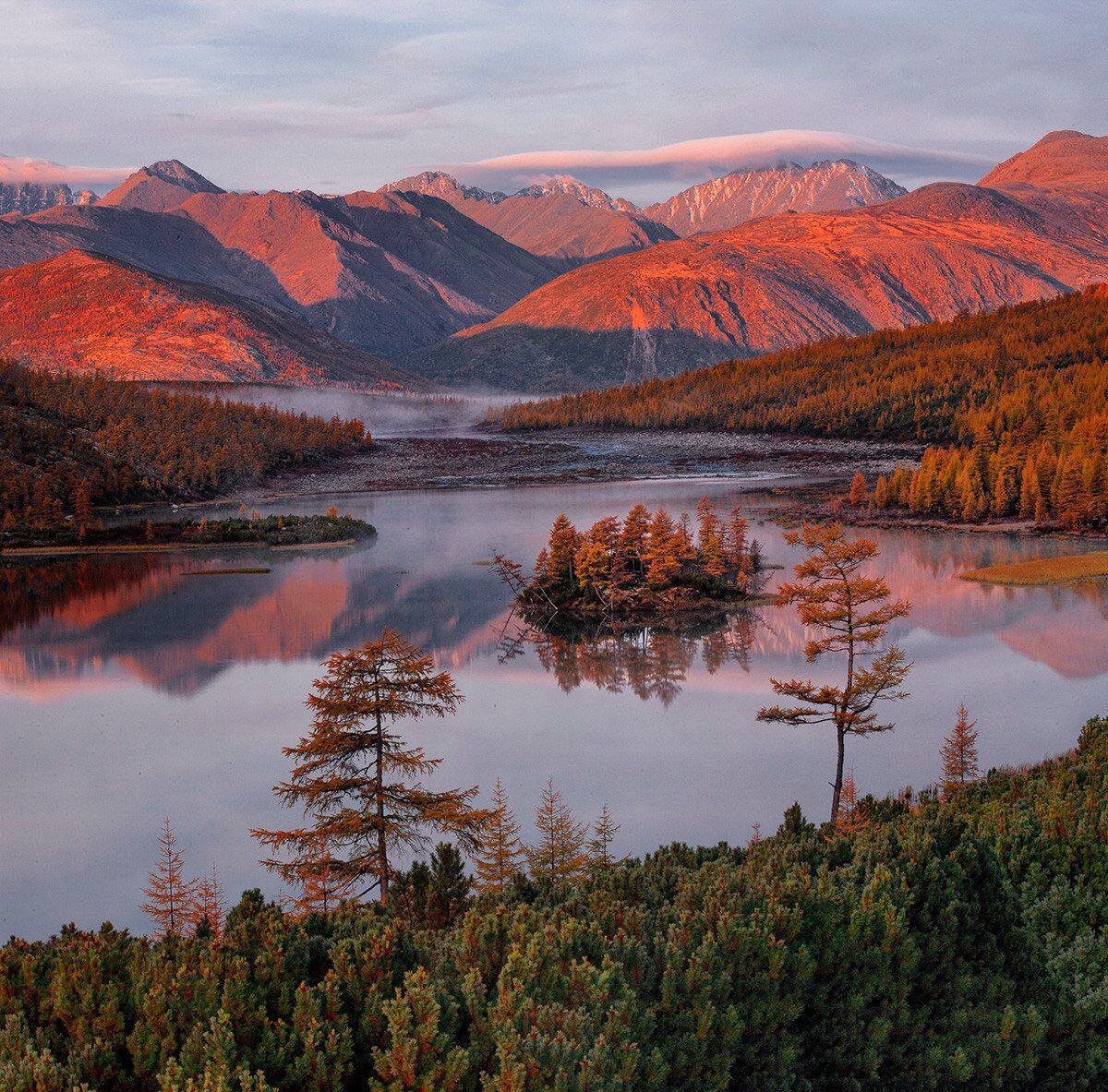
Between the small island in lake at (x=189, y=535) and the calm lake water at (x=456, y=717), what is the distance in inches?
443

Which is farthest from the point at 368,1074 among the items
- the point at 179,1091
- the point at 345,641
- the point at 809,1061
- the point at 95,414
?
the point at 95,414

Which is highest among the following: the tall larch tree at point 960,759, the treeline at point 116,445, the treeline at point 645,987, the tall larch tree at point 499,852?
the treeline at point 116,445

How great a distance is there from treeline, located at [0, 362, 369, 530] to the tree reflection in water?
41404 mm

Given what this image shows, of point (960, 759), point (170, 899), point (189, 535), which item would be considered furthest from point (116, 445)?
point (960, 759)

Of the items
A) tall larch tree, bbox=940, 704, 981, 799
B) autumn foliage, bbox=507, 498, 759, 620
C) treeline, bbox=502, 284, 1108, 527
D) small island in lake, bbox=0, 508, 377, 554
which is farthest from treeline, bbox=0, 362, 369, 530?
tall larch tree, bbox=940, 704, 981, 799

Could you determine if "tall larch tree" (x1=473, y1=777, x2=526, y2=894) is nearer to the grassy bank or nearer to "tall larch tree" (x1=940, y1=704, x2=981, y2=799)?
"tall larch tree" (x1=940, y1=704, x2=981, y2=799)

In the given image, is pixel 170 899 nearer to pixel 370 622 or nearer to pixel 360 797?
pixel 360 797

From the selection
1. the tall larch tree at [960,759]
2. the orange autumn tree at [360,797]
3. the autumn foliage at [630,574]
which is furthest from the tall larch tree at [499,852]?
the autumn foliage at [630,574]

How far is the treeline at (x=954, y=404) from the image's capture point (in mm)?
73188

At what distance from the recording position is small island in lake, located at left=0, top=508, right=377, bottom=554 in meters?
65.6

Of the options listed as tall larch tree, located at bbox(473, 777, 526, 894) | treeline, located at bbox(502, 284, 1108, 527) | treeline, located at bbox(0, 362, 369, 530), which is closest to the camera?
tall larch tree, located at bbox(473, 777, 526, 894)

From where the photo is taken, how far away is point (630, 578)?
145ft

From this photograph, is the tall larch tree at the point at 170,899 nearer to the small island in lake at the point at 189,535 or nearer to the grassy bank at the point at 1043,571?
the grassy bank at the point at 1043,571

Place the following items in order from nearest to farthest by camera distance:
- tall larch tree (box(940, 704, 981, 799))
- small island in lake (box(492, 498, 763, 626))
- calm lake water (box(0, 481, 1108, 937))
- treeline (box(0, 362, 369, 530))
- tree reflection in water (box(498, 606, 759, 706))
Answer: calm lake water (box(0, 481, 1108, 937)) < tall larch tree (box(940, 704, 981, 799)) < tree reflection in water (box(498, 606, 759, 706)) < small island in lake (box(492, 498, 763, 626)) < treeline (box(0, 362, 369, 530))
